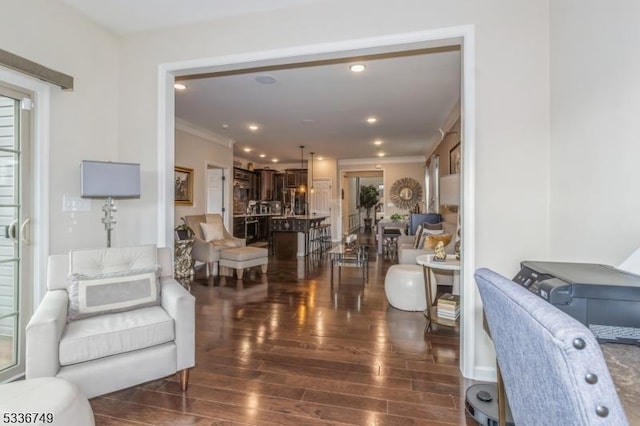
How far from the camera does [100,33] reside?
9.49 ft

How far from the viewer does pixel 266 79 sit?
3840 mm

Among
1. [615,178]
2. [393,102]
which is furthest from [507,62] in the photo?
[393,102]

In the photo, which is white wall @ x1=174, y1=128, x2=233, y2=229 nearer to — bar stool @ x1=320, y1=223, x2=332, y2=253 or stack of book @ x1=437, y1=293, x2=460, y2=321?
bar stool @ x1=320, y1=223, x2=332, y2=253

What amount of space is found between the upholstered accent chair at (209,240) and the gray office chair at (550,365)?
5.20m

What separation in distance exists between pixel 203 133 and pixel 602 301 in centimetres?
650

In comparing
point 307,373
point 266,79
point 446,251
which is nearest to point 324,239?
point 446,251

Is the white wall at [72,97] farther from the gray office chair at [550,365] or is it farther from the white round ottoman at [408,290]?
the gray office chair at [550,365]

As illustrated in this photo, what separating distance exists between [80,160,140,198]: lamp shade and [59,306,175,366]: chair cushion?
0.93m

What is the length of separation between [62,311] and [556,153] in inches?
125

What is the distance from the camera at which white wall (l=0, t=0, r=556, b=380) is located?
220 cm

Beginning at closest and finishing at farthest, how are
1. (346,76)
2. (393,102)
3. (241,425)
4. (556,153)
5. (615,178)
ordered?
(615,178)
(241,425)
(556,153)
(346,76)
(393,102)

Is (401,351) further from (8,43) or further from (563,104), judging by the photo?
(8,43)

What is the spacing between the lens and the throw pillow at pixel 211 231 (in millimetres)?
5859

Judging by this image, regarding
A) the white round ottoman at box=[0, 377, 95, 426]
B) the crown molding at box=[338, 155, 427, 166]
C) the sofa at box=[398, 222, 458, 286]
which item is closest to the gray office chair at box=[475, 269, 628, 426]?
the white round ottoman at box=[0, 377, 95, 426]
